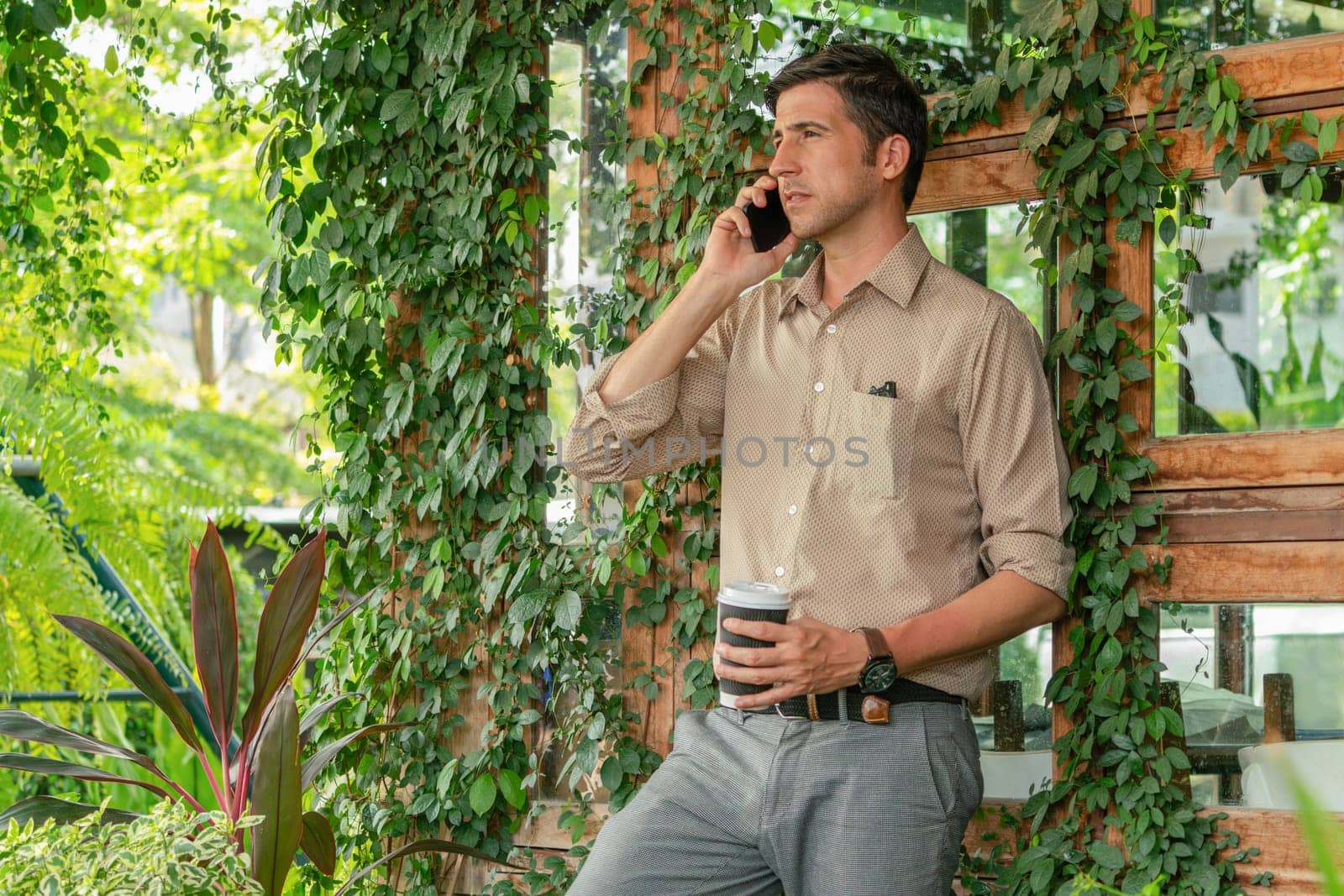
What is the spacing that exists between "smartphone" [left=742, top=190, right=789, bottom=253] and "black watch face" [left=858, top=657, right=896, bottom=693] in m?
0.73

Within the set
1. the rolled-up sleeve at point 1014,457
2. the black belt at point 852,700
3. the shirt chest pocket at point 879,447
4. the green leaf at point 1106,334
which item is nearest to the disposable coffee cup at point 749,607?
the black belt at point 852,700

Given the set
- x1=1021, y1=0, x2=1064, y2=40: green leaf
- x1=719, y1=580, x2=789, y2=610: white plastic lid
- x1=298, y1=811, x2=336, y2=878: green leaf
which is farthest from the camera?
x1=298, y1=811, x2=336, y2=878: green leaf

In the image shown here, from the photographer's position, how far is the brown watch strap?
180 centimetres

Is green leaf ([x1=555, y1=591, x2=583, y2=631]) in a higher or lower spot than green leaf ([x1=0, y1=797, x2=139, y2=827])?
higher

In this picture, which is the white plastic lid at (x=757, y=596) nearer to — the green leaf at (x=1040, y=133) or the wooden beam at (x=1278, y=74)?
the green leaf at (x=1040, y=133)

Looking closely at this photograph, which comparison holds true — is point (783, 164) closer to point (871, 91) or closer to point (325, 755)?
point (871, 91)

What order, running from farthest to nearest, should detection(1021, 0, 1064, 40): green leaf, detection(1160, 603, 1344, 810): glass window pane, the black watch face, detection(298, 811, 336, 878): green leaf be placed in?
detection(298, 811, 336, 878): green leaf
detection(1021, 0, 1064, 40): green leaf
detection(1160, 603, 1344, 810): glass window pane
the black watch face

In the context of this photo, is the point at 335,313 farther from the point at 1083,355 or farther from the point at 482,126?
the point at 1083,355

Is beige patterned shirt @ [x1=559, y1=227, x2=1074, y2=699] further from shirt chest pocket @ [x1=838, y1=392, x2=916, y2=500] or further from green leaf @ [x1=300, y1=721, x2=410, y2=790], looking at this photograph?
green leaf @ [x1=300, y1=721, x2=410, y2=790]

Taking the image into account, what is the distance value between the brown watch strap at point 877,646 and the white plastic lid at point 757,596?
17cm

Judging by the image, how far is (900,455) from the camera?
75.5 inches

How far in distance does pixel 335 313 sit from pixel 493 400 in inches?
17.1

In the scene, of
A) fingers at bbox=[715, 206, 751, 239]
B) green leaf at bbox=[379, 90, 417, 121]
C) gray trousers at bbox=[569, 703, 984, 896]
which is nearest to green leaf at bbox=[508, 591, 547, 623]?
gray trousers at bbox=[569, 703, 984, 896]

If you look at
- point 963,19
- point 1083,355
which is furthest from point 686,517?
point 963,19
